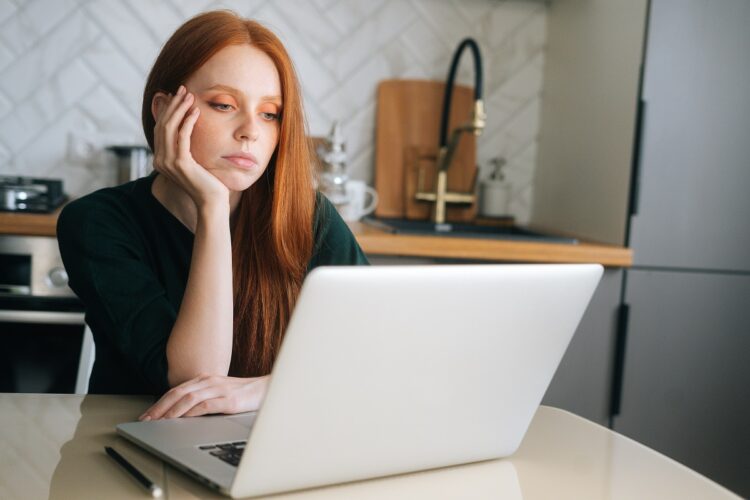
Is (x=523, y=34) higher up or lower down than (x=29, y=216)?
higher up

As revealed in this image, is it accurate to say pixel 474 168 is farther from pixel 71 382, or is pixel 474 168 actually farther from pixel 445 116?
pixel 71 382

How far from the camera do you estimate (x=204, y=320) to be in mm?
962

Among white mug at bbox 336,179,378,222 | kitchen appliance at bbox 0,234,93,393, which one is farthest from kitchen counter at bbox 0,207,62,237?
white mug at bbox 336,179,378,222

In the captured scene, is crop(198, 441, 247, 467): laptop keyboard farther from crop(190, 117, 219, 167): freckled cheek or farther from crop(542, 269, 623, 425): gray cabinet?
crop(542, 269, 623, 425): gray cabinet

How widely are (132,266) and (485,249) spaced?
0.94 meters

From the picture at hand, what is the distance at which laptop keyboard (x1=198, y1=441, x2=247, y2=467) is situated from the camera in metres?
0.65

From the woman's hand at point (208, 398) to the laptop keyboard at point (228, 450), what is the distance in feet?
0.32

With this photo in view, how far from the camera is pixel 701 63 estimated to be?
1.85m

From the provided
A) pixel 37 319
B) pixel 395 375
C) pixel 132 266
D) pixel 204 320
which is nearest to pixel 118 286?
pixel 132 266

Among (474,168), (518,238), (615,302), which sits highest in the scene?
(474,168)

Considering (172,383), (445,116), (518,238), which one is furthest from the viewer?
(445,116)

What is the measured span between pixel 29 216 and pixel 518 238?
1.08 metres

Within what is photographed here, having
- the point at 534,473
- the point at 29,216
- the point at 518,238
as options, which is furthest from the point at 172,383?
the point at 518,238

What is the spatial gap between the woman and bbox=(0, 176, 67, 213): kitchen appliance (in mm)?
680
